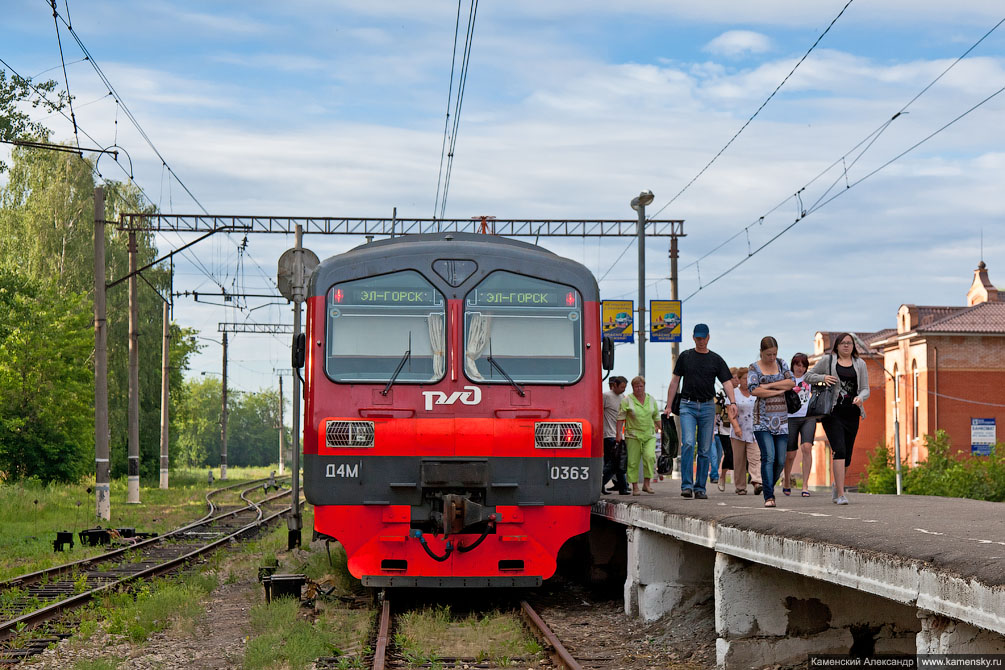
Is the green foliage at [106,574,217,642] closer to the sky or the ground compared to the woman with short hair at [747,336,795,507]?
closer to the ground

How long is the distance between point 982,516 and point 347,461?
5271 millimetres

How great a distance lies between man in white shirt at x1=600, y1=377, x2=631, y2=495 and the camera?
14141 millimetres

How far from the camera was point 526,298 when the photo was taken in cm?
1120

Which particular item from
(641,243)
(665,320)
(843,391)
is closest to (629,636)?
(843,391)

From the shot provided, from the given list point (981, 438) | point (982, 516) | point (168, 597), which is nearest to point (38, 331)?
point (168, 597)

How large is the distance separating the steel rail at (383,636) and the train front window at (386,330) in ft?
6.92

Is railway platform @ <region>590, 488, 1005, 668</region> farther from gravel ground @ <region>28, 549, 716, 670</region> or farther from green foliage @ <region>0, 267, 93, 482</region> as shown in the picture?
green foliage @ <region>0, 267, 93, 482</region>

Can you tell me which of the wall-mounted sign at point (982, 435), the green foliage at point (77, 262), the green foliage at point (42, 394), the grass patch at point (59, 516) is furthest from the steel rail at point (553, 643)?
the wall-mounted sign at point (982, 435)

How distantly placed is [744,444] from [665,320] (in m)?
15.5

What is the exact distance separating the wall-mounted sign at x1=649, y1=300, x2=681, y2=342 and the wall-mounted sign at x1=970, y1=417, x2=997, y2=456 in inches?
981

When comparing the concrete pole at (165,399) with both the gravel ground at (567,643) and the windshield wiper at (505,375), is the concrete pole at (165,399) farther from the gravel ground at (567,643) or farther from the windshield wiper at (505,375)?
the windshield wiper at (505,375)

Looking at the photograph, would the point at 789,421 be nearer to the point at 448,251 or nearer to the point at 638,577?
the point at 638,577

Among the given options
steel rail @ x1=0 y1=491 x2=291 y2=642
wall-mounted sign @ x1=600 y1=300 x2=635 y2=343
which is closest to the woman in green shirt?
steel rail @ x1=0 y1=491 x2=291 y2=642

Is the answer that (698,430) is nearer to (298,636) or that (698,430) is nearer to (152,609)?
(298,636)
